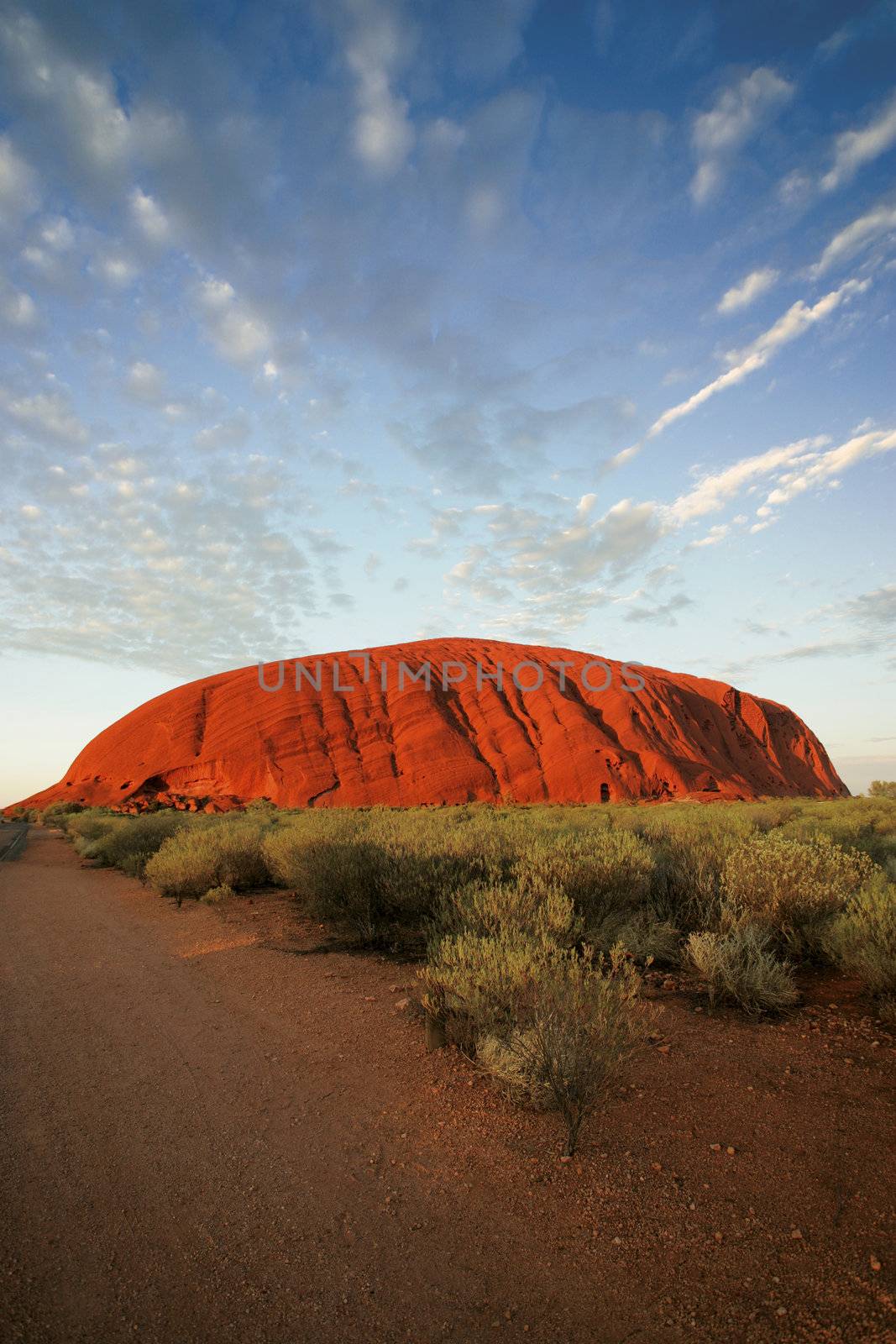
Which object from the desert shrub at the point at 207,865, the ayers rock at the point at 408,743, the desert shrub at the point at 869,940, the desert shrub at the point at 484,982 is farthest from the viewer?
the ayers rock at the point at 408,743

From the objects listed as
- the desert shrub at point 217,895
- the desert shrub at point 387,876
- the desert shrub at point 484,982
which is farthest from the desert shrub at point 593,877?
the desert shrub at point 217,895

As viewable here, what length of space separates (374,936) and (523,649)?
48143 millimetres

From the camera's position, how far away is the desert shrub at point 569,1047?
10.8ft

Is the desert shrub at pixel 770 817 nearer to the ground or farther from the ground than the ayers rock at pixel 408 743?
nearer to the ground

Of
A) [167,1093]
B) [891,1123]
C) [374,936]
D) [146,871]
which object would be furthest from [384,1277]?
[146,871]

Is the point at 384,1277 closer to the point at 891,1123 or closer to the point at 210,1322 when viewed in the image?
the point at 210,1322

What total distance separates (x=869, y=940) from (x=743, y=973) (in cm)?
102

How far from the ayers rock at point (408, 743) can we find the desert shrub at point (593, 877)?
102 feet

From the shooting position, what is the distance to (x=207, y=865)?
34.3 ft

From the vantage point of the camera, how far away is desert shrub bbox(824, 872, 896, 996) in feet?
15.2

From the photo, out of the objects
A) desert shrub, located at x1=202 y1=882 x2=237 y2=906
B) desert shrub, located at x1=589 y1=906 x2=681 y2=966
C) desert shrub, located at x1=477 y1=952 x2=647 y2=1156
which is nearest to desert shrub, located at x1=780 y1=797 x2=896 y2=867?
desert shrub, located at x1=589 y1=906 x2=681 y2=966

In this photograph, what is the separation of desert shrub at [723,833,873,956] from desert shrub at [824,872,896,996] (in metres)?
0.26

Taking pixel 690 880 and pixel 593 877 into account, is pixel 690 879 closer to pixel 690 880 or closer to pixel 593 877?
pixel 690 880

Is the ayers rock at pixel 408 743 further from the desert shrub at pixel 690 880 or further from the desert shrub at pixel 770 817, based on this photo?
the desert shrub at pixel 690 880
